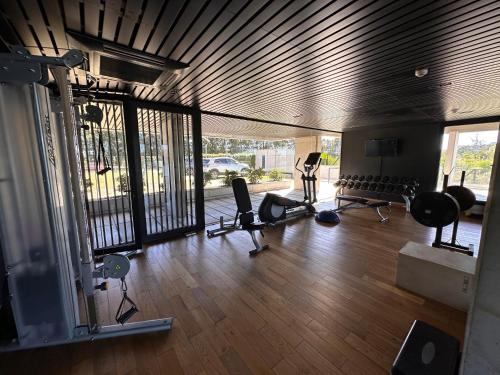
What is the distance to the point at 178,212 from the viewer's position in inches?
174

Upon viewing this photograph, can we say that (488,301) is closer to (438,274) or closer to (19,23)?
(438,274)

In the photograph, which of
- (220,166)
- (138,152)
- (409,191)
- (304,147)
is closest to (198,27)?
(138,152)

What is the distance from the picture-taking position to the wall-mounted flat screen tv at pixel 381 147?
253 inches

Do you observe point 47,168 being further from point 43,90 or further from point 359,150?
point 359,150

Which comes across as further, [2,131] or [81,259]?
[81,259]

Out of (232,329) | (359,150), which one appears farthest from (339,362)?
(359,150)

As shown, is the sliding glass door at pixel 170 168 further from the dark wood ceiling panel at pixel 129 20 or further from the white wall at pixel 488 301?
Answer: the white wall at pixel 488 301

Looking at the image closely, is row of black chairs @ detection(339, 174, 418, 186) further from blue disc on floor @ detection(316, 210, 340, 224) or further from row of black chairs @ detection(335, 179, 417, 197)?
blue disc on floor @ detection(316, 210, 340, 224)

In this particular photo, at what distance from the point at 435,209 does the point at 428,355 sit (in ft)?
5.62

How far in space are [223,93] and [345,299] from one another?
312cm

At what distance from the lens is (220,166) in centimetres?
1055

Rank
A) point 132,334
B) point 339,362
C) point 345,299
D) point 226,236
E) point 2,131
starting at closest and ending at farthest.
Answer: point 2,131 < point 339,362 < point 132,334 < point 345,299 < point 226,236

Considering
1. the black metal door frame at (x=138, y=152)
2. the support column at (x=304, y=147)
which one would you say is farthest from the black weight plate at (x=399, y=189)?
the black metal door frame at (x=138, y=152)

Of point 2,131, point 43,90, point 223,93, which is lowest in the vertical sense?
point 2,131
